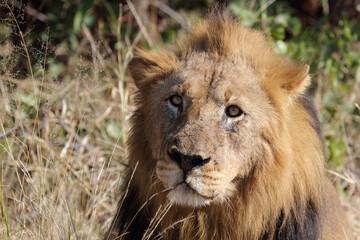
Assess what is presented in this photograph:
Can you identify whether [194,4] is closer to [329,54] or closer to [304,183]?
[329,54]

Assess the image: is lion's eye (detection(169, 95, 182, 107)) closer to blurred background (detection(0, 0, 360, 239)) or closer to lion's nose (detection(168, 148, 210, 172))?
lion's nose (detection(168, 148, 210, 172))

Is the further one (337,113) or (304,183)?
(337,113)

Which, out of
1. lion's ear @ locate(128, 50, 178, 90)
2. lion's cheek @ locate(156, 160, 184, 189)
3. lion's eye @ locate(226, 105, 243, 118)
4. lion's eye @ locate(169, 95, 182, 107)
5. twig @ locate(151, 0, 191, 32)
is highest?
twig @ locate(151, 0, 191, 32)

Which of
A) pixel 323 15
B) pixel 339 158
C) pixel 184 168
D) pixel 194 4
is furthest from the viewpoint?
pixel 194 4

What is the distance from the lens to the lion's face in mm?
2967

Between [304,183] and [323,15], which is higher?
[323,15]

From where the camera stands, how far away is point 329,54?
6.45 metres

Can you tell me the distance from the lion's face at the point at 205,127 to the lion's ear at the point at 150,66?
6 cm

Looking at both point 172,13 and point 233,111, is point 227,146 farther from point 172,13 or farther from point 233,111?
point 172,13

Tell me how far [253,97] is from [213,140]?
39 centimetres

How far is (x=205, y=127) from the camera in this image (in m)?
3.09

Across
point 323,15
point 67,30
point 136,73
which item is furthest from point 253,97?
point 323,15

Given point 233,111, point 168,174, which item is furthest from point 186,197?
point 233,111

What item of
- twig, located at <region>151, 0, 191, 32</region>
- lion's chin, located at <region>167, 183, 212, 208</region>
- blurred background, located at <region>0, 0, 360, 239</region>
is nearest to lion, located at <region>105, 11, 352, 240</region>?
lion's chin, located at <region>167, 183, 212, 208</region>
